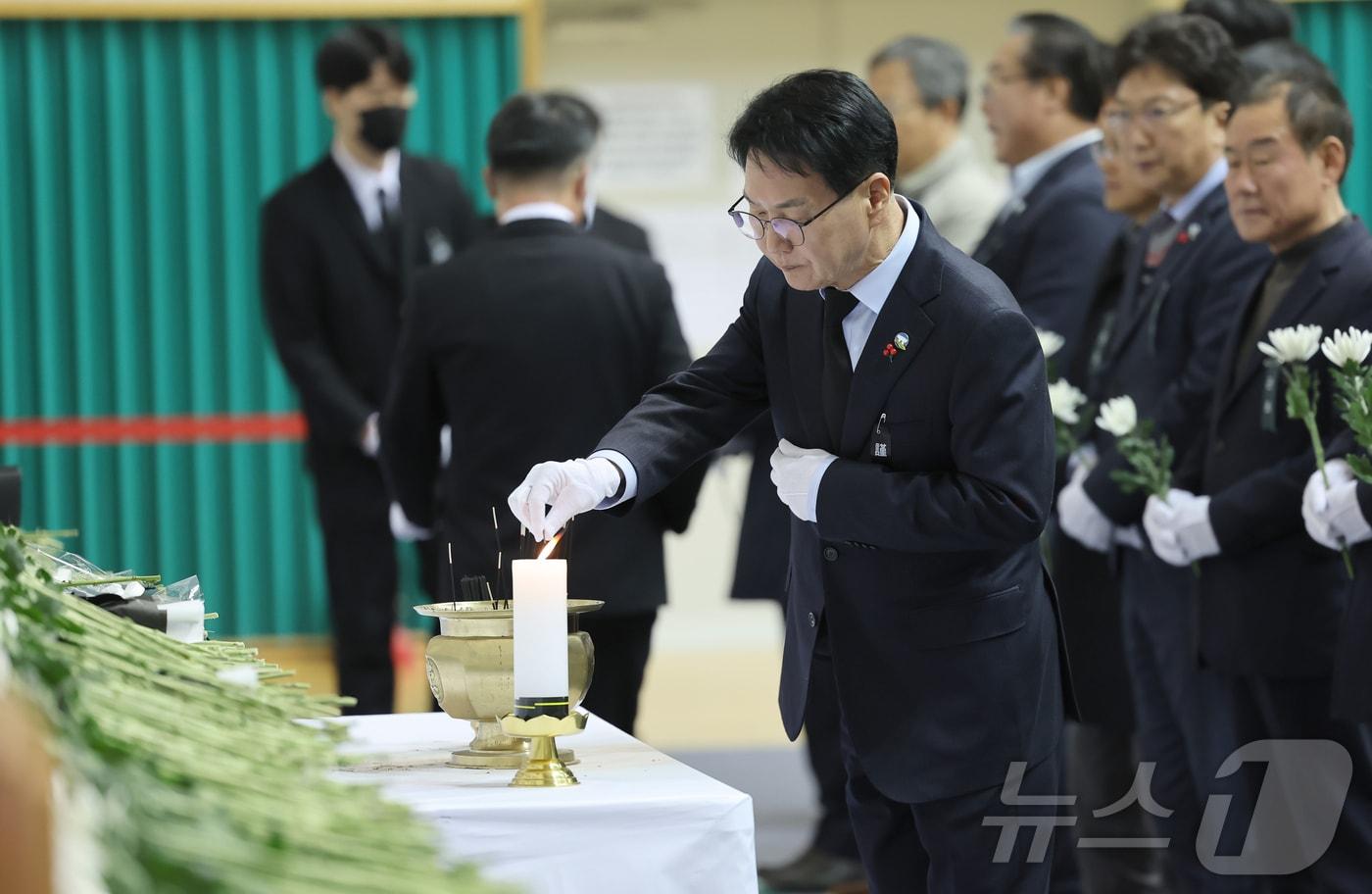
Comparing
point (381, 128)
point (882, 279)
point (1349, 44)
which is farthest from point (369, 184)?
point (1349, 44)

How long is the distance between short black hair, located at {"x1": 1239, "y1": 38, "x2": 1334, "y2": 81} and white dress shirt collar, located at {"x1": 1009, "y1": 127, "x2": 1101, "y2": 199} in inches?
17.8

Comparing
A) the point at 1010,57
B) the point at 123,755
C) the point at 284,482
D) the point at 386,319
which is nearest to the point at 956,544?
the point at 123,755

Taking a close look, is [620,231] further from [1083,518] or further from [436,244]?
[1083,518]

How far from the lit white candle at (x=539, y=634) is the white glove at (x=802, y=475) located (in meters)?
0.40

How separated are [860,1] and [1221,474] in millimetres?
4154

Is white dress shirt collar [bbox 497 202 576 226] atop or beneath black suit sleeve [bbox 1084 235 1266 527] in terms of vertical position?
atop

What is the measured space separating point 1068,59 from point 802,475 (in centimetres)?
215

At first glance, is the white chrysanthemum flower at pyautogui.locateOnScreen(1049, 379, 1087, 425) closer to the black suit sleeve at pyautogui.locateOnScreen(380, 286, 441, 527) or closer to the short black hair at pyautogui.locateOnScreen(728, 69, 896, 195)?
the black suit sleeve at pyautogui.locateOnScreen(380, 286, 441, 527)

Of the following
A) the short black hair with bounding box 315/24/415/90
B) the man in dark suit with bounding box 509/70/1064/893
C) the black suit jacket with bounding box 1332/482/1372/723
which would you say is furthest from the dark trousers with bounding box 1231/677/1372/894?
the short black hair with bounding box 315/24/415/90

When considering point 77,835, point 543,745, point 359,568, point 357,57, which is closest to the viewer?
point 77,835

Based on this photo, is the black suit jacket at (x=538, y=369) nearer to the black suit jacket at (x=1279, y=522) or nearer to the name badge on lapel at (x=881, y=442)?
the black suit jacket at (x=1279, y=522)

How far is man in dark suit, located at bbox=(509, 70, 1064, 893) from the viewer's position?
210cm

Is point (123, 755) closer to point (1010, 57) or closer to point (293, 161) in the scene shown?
point (1010, 57)

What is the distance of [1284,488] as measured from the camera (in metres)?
2.87
